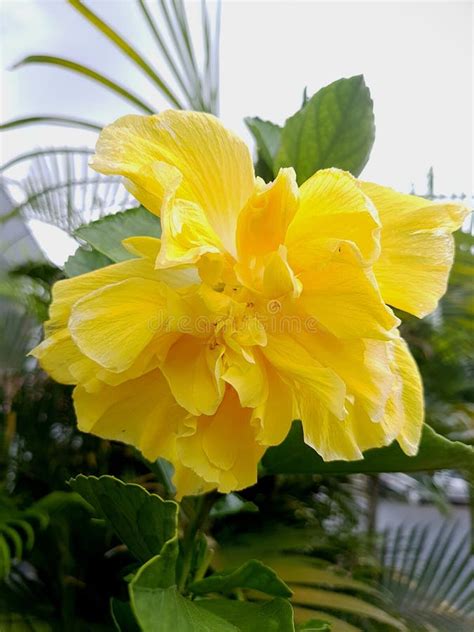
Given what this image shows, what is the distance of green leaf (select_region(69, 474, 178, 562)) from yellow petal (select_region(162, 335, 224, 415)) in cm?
3

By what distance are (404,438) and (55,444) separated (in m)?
0.39

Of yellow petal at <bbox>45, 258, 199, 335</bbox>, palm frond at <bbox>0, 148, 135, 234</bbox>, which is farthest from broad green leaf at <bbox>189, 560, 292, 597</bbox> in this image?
palm frond at <bbox>0, 148, 135, 234</bbox>

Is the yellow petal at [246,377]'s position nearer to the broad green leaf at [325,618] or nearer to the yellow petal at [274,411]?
the yellow petal at [274,411]

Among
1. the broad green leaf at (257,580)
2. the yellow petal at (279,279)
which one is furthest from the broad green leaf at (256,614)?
the yellow petal at (279,279)

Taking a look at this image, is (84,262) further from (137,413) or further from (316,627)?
(316,627)

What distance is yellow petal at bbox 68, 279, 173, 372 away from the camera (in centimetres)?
19

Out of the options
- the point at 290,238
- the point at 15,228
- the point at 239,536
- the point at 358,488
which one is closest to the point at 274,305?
the point at 290,238

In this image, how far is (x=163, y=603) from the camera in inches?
6.9

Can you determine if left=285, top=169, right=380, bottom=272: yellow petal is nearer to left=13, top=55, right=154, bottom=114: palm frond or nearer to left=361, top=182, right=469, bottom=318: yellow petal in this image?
left=361, top=182, right=469, bottom=318: yellow petal

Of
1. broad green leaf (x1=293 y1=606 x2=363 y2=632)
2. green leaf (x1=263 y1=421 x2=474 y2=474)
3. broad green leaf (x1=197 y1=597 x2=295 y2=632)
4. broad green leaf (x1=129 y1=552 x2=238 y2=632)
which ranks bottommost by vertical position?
broad green leaf (x1=293 y1=606 x2=363 y2=632)

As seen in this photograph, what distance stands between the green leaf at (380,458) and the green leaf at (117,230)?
4.4 inches

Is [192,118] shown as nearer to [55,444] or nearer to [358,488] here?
[55,444]

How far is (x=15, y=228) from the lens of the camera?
0.73 metres

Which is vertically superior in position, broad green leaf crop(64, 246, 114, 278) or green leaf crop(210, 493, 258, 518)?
broad green leaf crop(64, 246, 114, 278)
